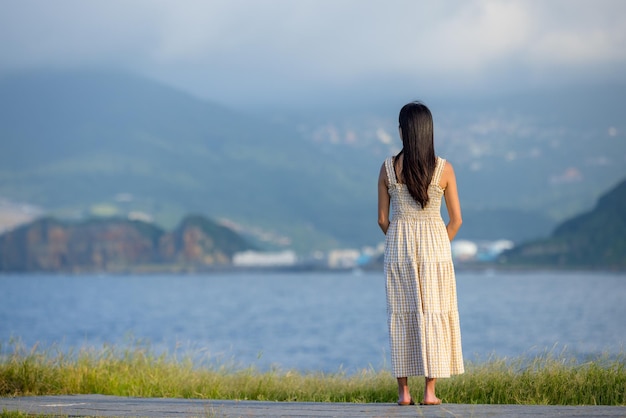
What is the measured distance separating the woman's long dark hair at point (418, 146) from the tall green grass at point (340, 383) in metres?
2.72

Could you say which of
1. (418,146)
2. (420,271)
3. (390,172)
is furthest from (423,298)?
(418,146)

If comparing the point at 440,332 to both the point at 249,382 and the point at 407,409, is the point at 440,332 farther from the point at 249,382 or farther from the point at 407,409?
the point at 249,382

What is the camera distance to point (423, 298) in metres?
8.93

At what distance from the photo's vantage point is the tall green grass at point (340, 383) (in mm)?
10852

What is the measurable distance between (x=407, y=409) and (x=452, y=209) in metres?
1.87

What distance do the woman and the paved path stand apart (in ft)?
1.42

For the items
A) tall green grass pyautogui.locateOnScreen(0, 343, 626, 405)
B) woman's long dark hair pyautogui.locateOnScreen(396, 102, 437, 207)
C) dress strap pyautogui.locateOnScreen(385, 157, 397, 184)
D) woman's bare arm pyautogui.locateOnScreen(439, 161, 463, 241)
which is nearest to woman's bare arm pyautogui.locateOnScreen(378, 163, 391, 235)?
dress strap pyautogui.locateOnScreen(385, 157, 397, 184)

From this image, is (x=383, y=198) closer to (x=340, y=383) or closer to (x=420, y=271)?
(x=420, y=271)

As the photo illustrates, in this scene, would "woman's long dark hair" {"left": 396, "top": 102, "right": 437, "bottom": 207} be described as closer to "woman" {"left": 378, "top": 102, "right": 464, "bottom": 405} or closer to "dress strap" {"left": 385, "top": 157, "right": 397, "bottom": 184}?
"woman" {"left": 378, "top": 102, "right": 464, "bottom": 405}

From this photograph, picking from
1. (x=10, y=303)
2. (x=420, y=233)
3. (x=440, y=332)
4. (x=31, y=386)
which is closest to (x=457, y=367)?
(x=440, y=332)

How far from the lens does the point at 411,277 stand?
352 inches

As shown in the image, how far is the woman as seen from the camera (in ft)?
29.2

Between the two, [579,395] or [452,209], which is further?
[579,395]

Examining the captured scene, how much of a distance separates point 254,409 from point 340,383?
5876mm
